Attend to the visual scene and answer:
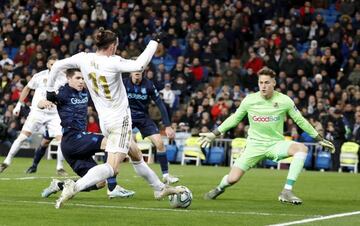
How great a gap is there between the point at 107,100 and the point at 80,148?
167 cm

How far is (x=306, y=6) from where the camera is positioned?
34344 millimetres

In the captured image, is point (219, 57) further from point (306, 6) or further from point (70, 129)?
point (70, 129)

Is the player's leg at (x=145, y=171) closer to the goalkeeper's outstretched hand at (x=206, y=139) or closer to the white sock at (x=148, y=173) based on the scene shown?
the white sock at (x=148, y=173)

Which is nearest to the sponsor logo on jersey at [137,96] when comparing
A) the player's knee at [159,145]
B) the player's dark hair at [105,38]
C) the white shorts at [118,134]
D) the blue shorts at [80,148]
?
the player's knee at [159,145]

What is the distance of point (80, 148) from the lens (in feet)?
46.7

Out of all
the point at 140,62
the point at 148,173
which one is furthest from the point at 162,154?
the point at 140,62

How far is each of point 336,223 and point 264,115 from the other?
3622 mm

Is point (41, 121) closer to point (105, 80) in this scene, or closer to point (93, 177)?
point (105, 80)

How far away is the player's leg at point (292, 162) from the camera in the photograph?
47.5 feet

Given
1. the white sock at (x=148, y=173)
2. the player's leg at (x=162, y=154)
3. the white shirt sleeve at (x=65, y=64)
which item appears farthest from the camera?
the player's leg at (x=162, y=154)

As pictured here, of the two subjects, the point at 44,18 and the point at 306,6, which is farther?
the point at 44,18

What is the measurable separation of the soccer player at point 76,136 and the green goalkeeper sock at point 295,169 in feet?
8.27

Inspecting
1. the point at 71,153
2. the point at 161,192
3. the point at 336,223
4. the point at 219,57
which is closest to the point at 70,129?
the point at 71,153

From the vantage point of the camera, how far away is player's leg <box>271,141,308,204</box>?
14.5 meters
